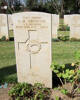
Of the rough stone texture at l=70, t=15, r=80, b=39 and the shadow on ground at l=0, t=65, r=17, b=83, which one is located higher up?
the rough stone texture at l=70, t=15, r=80, b=39

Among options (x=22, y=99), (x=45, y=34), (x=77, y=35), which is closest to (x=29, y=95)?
(x=22, y=99)

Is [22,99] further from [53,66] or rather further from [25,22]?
[25,22]

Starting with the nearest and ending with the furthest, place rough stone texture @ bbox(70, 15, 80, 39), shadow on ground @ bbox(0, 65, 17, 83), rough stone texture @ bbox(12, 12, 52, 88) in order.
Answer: rough stone texture @ bbox(12, 12, 52, 88), shadow on ground @ bbox(0, 65, 17, 83), rough stone texture @ bbox(70, 15, 80, 39)

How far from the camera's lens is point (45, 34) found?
3.43 m

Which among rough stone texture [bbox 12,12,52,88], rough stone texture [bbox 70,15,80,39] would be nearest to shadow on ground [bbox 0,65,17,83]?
rough stone texture [bbox 12,12,52,88]

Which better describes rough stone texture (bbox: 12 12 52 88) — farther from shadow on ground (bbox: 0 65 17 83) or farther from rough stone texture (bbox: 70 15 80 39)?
rough stone texture (bbox: 70 15 80 39)

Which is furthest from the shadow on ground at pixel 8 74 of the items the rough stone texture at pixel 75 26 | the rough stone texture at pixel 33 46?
the rough stone texture at pixel 75 26

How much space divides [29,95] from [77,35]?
6831 mm

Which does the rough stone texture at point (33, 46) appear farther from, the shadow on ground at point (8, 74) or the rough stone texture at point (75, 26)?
the rough stone texture at point (75, 26)

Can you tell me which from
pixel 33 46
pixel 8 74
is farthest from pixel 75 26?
pixel 33 46

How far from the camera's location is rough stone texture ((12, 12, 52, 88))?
342 cm

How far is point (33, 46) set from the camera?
359 centimetres

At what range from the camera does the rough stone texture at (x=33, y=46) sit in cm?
342

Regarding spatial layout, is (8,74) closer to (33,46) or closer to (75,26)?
(33,46)
